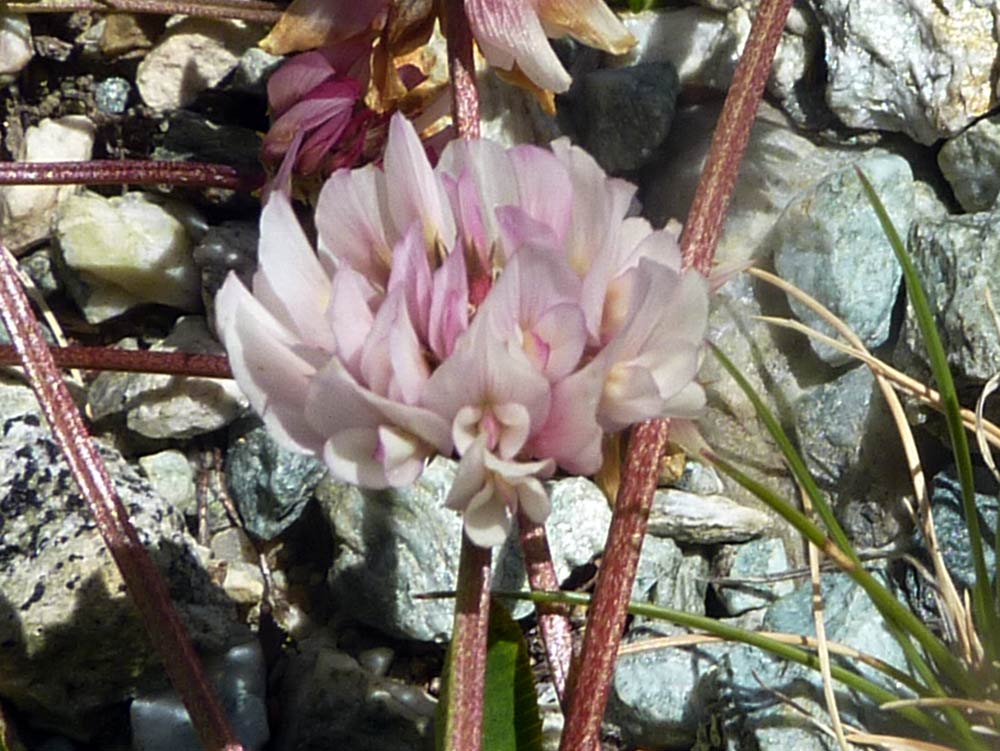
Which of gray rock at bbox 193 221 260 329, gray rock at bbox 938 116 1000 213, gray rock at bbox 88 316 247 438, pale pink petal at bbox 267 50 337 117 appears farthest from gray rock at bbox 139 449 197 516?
gray rock at bbox 938 116 1000 213

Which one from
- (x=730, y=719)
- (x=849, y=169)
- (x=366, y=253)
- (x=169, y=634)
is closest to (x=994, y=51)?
(x=849, y=169)

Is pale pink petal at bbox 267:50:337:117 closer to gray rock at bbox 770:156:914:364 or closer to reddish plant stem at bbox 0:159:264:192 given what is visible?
reddish plant stem at bbox 0:159:264:192

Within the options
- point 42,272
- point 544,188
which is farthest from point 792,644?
point 42,272

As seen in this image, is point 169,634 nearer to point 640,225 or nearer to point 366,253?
point 366,253

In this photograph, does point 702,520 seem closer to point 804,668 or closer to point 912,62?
point 804,668

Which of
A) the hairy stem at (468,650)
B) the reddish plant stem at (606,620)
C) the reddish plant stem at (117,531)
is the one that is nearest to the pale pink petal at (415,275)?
the hairy stem at (468,650)

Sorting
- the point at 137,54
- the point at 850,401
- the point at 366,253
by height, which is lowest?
the point at 366,253
